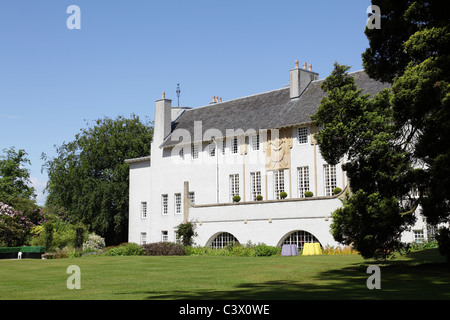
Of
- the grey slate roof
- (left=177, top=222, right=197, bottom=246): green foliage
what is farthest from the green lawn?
(left=177, top=222, right=197, bottom=246): green foliage

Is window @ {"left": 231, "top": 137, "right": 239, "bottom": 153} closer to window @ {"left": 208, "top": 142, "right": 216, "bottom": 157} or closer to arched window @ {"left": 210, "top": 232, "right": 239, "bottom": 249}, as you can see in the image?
window @ {"left": 208, "top": 142, "right": 216, "bottom": 157}

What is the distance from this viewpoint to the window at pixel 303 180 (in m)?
39.0

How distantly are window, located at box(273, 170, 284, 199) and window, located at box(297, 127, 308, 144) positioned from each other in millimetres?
2761

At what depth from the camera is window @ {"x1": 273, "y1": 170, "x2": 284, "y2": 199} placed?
40.5 meters

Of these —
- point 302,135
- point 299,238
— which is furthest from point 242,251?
point 302,135

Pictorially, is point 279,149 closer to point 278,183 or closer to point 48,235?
point 278,183

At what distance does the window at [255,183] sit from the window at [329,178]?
5967 mm

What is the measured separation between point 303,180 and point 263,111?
7.39 metres

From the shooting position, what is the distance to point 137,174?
172 feet

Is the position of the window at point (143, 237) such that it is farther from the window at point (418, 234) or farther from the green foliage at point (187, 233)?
the window at point (418, 234)

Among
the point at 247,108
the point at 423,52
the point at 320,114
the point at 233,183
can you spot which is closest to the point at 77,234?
the point at 233,183

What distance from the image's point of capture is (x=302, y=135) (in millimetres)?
39312

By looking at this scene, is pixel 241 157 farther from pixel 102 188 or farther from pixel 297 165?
pixel 102 188

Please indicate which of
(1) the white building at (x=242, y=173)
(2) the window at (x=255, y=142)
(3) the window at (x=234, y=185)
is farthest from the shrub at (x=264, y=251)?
(2) the window at (x=255, y=142)
